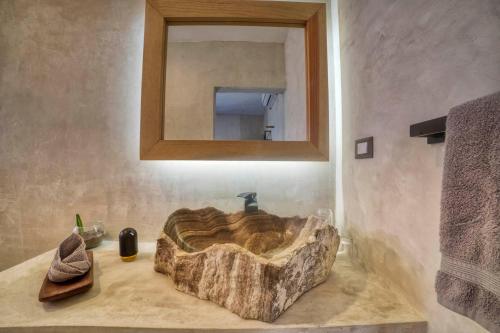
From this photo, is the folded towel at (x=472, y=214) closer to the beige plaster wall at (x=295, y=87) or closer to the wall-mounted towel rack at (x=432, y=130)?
the wall-mounted towel rack at (x=432, y=130)

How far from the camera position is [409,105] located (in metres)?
0.55

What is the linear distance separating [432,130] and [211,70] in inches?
32.3

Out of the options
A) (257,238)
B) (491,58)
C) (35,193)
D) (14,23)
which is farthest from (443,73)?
(14,23)

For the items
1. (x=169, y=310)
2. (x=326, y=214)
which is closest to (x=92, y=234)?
(x=169, y=310)

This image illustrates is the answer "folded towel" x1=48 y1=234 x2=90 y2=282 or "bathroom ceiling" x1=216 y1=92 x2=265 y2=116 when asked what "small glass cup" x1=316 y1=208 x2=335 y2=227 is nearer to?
"bathroom ceiling" x1=216 y1=92 x2=265 y2=116

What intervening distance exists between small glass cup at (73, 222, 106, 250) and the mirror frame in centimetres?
37

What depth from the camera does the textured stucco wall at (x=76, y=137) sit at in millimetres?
929

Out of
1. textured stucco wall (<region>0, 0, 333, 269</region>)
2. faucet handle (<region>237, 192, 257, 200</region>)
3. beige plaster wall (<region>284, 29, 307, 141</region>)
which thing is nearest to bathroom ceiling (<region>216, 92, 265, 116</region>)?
beige plaster wall (<region>284, 29, 307, 141</region>)

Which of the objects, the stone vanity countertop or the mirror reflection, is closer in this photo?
the stone vanity countertop

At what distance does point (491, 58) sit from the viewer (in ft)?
1.24

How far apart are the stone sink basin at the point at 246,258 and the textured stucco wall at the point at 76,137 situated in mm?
200

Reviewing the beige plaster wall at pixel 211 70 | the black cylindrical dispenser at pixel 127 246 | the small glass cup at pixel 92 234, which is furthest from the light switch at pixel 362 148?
the small glass cup at pixel 92 234

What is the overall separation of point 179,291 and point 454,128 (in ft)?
2.42

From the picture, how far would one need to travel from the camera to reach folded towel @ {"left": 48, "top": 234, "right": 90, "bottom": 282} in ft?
1.94
